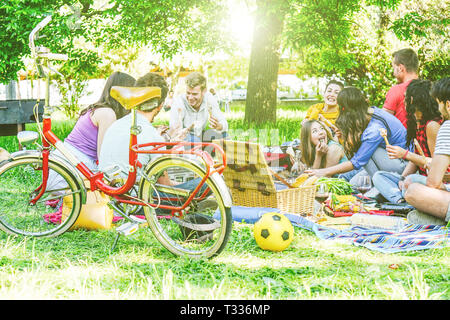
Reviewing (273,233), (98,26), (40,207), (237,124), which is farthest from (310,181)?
(98,26)

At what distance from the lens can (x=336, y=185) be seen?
19.6ft

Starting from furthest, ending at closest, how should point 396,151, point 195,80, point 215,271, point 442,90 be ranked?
point 195,80
point 396,151
point 442,90
point 215,271

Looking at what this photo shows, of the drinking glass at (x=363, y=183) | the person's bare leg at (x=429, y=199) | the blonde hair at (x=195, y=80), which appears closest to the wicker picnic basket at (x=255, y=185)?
the person's bare leg at (x=429, y=199)

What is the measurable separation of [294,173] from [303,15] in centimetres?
396

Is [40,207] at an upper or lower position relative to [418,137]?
lower

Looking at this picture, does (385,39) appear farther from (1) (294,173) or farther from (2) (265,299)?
(2) (265,299)

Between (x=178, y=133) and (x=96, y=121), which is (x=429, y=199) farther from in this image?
(x=178, y=133)

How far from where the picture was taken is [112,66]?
21.8m

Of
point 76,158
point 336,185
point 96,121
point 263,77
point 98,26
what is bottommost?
point 336,185

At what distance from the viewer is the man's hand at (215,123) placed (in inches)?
274

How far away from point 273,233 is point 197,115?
3475mm

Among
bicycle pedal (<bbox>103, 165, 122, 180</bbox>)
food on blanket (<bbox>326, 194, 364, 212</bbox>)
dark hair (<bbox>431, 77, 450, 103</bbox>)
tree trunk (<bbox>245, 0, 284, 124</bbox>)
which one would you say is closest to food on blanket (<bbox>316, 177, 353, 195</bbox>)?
food on blanket (<bbox>326, 194, 364, 212</bbox>)

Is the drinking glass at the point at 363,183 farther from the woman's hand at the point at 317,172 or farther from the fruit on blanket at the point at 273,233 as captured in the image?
the fruit on blanket at the point at 273,233

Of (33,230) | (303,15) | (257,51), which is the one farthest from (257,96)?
(33,230)
